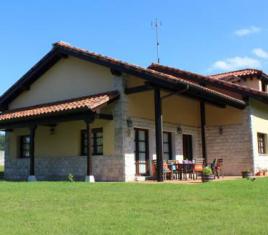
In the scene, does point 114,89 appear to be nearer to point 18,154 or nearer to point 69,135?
point 69,135

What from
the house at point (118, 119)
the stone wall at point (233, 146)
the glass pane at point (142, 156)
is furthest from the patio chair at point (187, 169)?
the stone wall at point (233, 146)

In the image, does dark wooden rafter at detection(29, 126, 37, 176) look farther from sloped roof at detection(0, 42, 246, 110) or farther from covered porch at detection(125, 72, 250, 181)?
covered porch at detection(125, 72, 250, 181)

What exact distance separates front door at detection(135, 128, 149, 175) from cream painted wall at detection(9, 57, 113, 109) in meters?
2.21

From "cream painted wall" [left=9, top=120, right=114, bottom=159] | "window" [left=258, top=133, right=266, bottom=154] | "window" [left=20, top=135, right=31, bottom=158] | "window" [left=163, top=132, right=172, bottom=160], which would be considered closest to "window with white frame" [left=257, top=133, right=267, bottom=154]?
"window" [left=258, top=133, right=266, bottom=154]

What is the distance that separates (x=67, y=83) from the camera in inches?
703

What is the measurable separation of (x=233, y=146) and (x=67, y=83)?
25.2ft

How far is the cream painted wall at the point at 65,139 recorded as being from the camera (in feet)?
51.0

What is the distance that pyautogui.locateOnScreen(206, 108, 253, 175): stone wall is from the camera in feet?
58.3

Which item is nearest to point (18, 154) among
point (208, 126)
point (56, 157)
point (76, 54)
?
point (56, 157)

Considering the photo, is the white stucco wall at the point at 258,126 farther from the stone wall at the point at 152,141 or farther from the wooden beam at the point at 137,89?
the wooden beam at the point at 137,89

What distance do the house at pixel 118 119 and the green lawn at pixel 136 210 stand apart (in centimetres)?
424

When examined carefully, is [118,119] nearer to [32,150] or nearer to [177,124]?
[32,150]

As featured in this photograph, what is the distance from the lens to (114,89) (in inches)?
621

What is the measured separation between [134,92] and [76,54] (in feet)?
10.5
